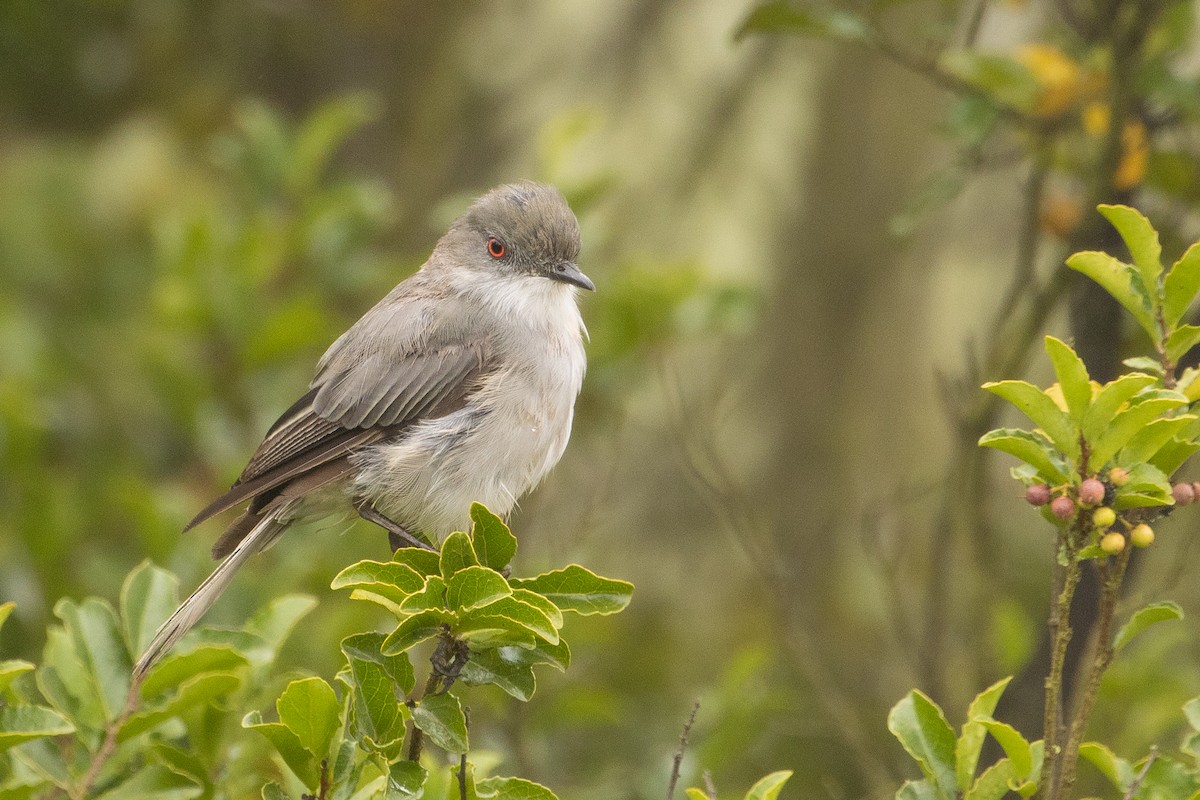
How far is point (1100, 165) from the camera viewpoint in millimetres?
3705

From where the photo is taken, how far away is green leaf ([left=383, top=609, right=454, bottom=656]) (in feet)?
7.46

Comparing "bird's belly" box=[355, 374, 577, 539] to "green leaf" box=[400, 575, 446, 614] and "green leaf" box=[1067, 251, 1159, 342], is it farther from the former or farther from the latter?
"green leaf" box=[1067, 251, 1159, 342]

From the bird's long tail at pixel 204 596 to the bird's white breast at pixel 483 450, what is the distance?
0.30 meters

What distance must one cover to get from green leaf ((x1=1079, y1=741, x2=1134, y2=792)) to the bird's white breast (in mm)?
1783

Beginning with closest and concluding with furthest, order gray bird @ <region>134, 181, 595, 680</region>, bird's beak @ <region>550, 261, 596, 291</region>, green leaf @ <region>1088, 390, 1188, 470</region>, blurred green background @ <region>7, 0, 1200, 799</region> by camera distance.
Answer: green leaf @ <region>1088, 390, 1188, 470</region>
gray bird @ <region>134, 181, 595, 680</region>
bird's beak @ <region>550, 261, 596, 291</region>
blurred green background @ <region>7, 0, 1200, 799</region>

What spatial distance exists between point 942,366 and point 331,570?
3973 mm

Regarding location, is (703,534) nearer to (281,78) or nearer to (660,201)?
(660,201)

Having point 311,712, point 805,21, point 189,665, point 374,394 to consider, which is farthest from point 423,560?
point 805,21

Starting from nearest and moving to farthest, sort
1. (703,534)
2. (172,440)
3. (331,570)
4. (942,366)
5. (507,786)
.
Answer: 1. (507,786)
2. (331,570)
3. (172,440)
4. (942,366)
5. (703,534)

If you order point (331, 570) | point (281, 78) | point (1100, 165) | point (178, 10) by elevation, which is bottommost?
point (1100, 165)

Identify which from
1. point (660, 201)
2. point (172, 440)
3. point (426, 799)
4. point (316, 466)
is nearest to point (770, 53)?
point (660, 201)

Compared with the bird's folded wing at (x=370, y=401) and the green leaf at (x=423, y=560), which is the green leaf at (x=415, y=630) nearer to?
the green leaf at (x=423, y=560)

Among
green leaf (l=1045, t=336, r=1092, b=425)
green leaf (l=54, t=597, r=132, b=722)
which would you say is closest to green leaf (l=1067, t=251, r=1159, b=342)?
green leaf (l=1045, t=336, r=1092, b=425)

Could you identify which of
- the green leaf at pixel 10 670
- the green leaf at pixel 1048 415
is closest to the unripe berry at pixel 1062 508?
the green leaf at pixel 1048 415
